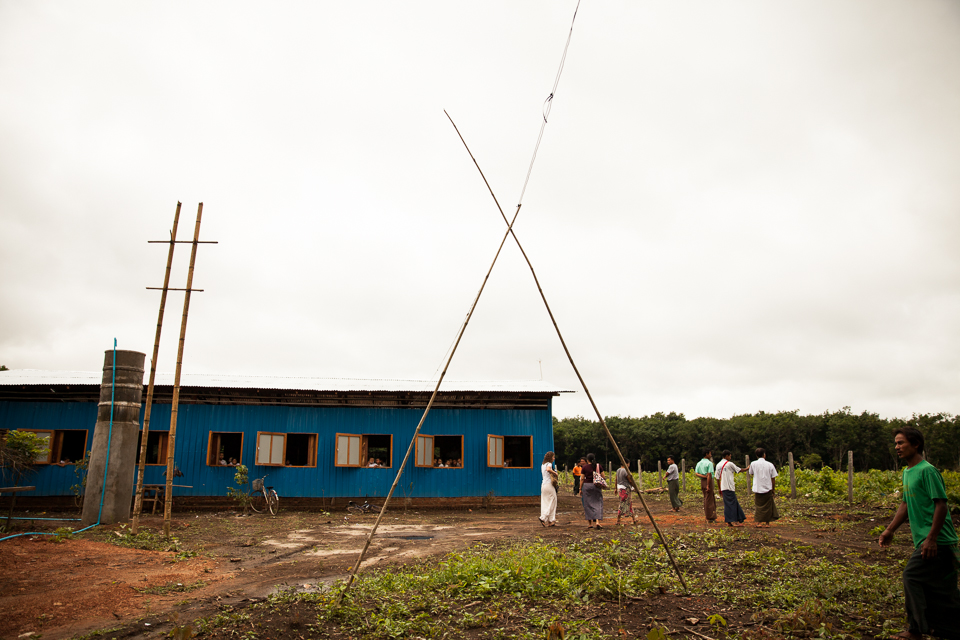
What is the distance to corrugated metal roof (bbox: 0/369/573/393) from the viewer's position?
15.1m

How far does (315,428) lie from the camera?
617 inches

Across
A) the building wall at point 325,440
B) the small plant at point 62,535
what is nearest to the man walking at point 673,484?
the building wall at point 325,440

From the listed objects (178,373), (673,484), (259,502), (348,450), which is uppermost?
(178,373)

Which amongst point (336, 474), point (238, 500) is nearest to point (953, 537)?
point (336, 474)

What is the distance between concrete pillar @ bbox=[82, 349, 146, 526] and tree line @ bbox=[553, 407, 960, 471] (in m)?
43.8

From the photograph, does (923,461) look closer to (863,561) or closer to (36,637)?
(863,561)

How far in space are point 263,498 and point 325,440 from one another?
218 centimetres

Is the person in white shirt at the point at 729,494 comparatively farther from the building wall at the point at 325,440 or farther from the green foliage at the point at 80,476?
the green foliage at the point at 80,476

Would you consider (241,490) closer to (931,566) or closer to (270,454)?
(270,454)

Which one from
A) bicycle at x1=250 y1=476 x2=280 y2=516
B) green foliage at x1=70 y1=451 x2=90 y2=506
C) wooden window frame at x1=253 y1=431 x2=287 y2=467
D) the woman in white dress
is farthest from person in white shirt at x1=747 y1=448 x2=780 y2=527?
green foliage at x1=70 y1=451 x2=90 y2=506

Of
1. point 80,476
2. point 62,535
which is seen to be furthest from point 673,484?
point 80,476

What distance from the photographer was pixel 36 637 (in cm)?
446

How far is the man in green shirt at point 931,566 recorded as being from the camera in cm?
400

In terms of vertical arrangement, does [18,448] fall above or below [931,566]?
above
